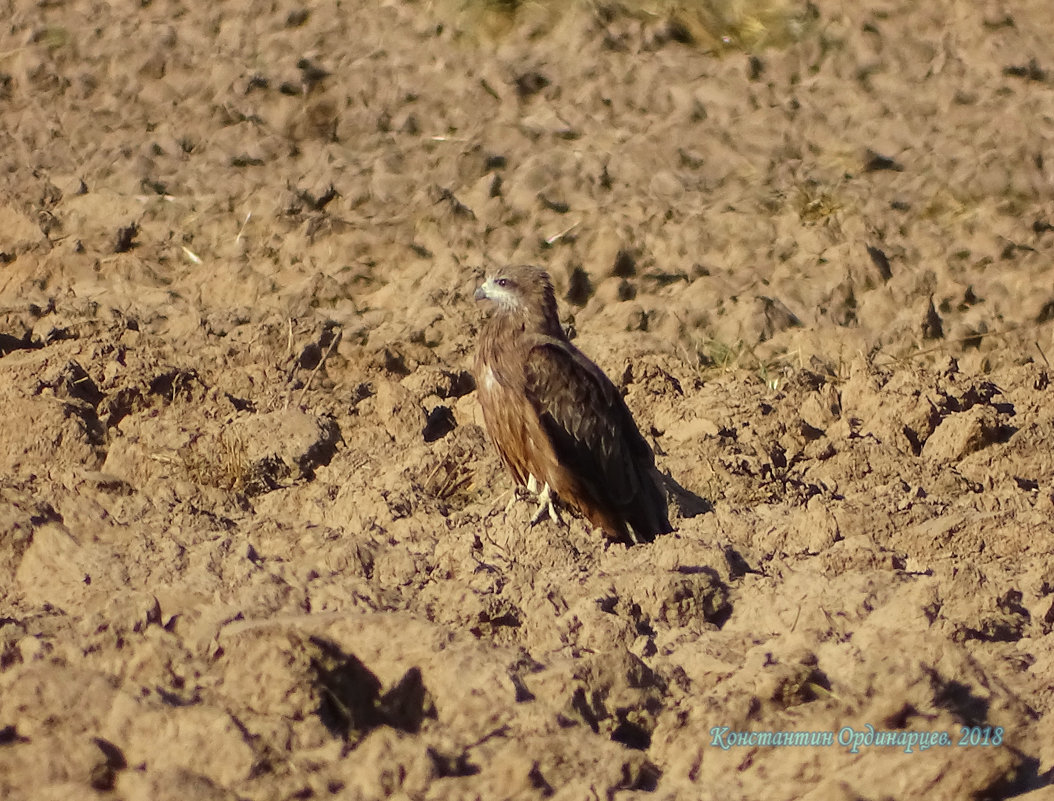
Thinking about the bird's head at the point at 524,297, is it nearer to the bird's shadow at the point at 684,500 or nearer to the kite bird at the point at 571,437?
the kite bird at the point at 571,437

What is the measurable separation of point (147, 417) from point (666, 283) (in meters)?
3.27

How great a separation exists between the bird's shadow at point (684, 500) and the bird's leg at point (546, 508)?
54 centimetres

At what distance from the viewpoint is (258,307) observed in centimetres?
870

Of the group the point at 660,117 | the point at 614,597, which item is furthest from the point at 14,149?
the point at 614,597

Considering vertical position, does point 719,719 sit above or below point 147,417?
above

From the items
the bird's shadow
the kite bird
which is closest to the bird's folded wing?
the kite bird

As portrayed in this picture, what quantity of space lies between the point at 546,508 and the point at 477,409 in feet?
3.58

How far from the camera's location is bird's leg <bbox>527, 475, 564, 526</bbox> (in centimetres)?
685

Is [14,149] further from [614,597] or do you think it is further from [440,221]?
[614,597]

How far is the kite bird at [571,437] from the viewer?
744 centimetres

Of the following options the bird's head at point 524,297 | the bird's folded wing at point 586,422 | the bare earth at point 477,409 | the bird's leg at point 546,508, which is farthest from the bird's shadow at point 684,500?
the bird's head at point 524,297

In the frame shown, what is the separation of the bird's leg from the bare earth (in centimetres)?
8

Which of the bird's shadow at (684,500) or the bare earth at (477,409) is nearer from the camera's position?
the bare earth at (477,409)


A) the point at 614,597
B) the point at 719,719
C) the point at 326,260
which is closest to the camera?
the point at 719,719
